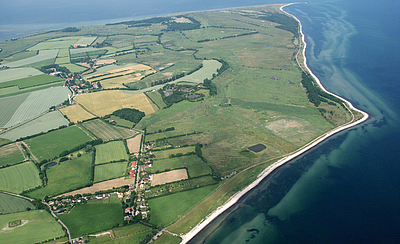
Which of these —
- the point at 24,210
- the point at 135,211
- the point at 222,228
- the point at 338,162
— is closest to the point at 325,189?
the point at 338,162

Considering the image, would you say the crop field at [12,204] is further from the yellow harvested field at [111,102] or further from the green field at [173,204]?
the yellow harvested field at [111,102]

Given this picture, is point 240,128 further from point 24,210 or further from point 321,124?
point 24,210

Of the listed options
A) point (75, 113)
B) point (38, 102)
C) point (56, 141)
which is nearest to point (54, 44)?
point (38, 102)

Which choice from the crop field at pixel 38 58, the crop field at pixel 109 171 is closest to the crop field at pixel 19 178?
the crop field at pixel 109 171

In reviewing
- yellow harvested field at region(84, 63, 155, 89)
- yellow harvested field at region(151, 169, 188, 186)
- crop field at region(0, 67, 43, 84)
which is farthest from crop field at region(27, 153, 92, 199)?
crop field at region(0, 67, 43, 84)

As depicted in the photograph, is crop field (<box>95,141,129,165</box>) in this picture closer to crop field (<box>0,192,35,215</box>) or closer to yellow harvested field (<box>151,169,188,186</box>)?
yellow harvested field (<box>151,169,188,186</box>)
